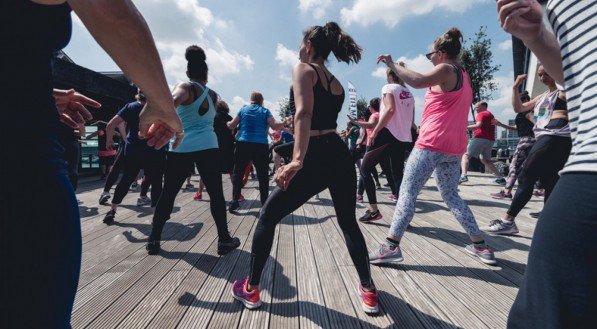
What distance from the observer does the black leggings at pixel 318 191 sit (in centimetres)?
193

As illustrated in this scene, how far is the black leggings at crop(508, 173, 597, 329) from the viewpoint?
0.64 metres

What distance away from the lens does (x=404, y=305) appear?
2086 mm

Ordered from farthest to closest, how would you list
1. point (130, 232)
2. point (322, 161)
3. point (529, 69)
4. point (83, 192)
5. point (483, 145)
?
point (529, 69), point (483, 145), point (83, 192), point (130, 232), point (322, 161)

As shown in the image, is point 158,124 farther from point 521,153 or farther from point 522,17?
point 521,153

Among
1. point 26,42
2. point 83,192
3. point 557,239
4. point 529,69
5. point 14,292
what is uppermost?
point 529,69

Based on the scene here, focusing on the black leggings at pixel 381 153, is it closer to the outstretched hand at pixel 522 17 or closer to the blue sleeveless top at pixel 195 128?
the blue sleeveless top at pixel 195 128

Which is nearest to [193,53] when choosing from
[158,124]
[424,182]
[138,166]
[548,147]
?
[138,166]

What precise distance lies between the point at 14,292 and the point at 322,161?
157 centimetres

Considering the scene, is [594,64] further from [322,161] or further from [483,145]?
[483,145]

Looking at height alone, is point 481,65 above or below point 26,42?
above

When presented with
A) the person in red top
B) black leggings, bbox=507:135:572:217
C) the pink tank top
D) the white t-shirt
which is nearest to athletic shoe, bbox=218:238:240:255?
the pink tank top

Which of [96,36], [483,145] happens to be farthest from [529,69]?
[96,36]

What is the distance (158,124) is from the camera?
0.92 meters

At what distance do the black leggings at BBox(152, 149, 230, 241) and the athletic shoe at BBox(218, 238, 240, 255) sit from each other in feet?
0.18
